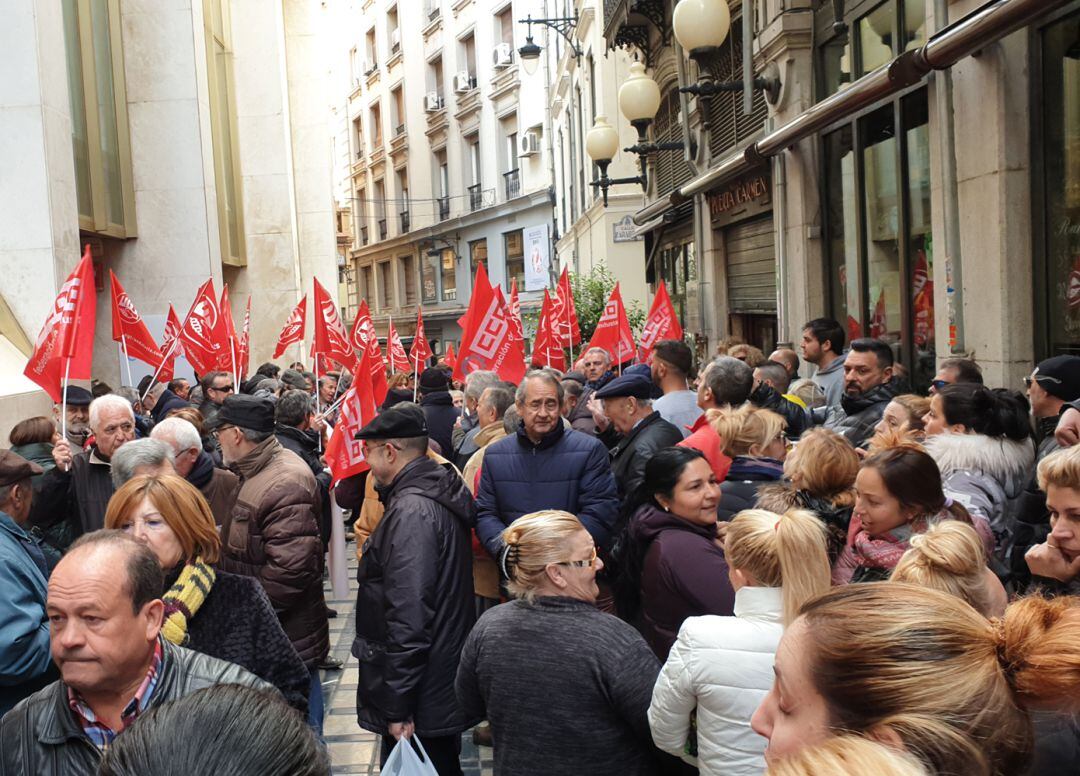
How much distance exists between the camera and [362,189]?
5319 cm

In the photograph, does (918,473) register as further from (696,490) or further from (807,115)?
(807,115)

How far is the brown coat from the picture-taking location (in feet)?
14.4

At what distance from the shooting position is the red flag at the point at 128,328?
9.95 meters

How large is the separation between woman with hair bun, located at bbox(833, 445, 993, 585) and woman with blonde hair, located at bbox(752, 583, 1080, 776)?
1.73 metres

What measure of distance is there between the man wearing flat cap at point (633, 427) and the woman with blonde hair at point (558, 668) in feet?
7.06

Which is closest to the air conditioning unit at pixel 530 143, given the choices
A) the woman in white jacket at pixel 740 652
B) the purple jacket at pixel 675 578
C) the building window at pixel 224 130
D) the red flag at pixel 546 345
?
the building window at pixel 224 130

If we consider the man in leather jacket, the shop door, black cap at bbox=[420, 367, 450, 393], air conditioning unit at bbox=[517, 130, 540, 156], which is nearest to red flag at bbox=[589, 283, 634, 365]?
black cap at bbox=[420, 367, 450, 393]

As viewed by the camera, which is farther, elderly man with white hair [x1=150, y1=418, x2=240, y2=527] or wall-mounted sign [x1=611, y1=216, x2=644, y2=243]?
wall-mounted sign [x1=611, y1=216, x2=644, y2=243]

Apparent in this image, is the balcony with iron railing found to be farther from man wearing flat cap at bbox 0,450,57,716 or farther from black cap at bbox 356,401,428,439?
man wearing flat cap at bbox 0,450,57,716

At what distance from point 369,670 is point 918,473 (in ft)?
7.37

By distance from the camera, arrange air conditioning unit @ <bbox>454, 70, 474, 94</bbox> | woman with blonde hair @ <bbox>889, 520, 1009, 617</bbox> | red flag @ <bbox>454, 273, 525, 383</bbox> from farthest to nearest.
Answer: air conditioning unit @ <bbox>454, 70, 474, 94</bbox>
red flag @ <bbox>454, 273, 525, 383</bbox>
woman with blonde hair @ <bbox>889, 520, 1009, 617</bbox>

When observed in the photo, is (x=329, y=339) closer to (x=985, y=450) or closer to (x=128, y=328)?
(x=128, y=328)

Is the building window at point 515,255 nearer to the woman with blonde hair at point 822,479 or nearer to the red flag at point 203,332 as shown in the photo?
the red flag at point 203,332

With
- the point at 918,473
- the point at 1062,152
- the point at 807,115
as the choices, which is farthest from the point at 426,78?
the point at 918,473
